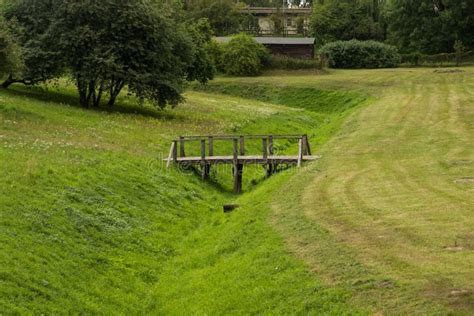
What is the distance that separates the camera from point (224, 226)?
20.8 m

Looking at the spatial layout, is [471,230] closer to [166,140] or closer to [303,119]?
[166,140]

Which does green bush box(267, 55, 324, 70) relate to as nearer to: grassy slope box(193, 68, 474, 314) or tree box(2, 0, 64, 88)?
tree box(2, 0, 64, 88)

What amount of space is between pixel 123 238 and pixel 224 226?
10.0ft

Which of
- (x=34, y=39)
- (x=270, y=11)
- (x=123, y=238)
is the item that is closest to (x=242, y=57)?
(x=34, y=39)

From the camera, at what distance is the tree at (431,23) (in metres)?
98.8

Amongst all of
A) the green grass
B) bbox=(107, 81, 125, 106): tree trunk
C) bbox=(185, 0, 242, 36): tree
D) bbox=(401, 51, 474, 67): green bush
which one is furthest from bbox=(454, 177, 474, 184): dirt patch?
bbox=(185, 0, 242, 36): tree

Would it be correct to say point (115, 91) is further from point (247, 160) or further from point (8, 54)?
point (247, 160)

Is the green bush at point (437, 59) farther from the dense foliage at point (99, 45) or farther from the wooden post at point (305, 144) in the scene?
the wooden post at point (305, 144)

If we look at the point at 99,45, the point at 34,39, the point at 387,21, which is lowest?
the point at 99,45

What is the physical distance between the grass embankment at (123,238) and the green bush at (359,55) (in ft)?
209

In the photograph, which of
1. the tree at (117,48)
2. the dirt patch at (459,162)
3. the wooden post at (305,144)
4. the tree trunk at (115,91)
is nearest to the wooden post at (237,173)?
the wooden post at (305,144)

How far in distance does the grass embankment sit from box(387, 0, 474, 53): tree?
75.5 m

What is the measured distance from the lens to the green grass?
1305 centimetres

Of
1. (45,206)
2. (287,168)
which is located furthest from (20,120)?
(45,206)
